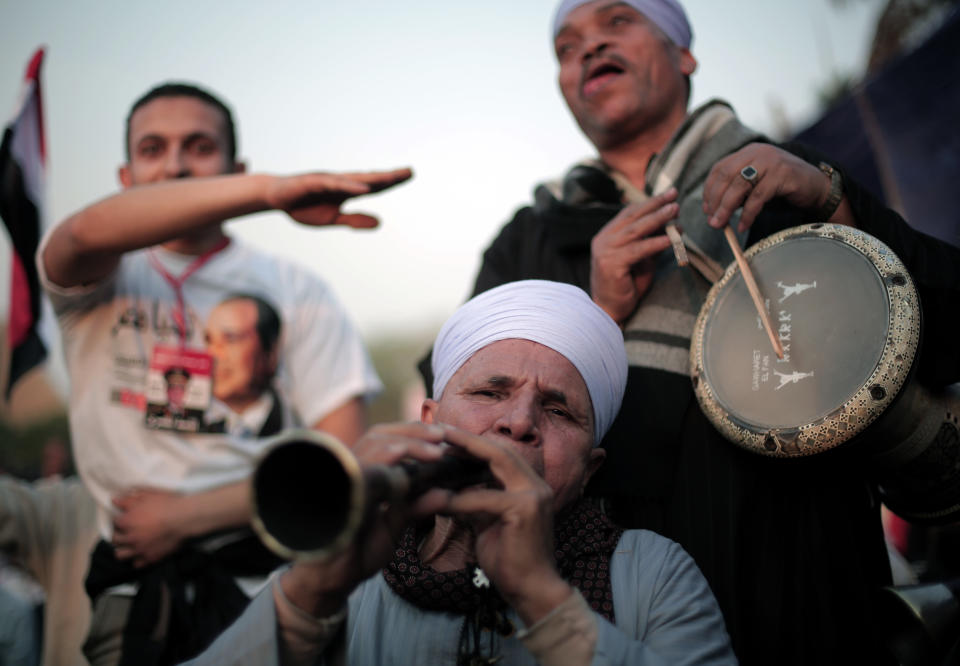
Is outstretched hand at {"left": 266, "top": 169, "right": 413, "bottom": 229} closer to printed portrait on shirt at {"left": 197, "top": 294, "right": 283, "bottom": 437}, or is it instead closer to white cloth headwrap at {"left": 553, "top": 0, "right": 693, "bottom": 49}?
printed portrait on shirt at {"left": 197, "top": 294, "right": 283, "bottom": 437}

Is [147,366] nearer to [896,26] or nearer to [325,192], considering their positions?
[325,192]

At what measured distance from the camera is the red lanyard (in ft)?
11.0

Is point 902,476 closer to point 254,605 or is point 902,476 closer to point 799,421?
point 799,421

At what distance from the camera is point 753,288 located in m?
2.22

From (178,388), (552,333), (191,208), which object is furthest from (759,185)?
(178,388)

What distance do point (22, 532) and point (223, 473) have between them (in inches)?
55.0

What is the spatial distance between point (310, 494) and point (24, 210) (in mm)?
2940

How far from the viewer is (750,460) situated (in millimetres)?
2225

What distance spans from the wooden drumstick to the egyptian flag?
297 cm

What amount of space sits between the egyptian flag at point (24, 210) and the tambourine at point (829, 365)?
9.62ft

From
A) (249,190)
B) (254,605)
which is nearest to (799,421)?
(254,605)

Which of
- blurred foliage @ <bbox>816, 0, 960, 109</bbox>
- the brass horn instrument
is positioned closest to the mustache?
the brass horn instrument

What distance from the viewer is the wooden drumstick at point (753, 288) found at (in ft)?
7.06

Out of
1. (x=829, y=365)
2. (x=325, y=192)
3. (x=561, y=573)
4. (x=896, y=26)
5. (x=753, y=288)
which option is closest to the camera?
(x=561, y=573)
